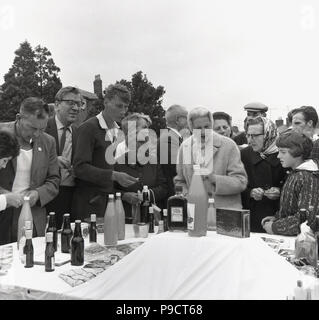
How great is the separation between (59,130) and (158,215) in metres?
1.48

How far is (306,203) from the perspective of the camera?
8.68 ft

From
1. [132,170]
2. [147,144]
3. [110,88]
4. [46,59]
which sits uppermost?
[46,59]

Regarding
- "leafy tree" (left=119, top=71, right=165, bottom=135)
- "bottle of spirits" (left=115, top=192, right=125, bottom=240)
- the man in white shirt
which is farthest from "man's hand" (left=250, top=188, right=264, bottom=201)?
"leafy tree" (left=119, top=71, right=165, bottom=135)

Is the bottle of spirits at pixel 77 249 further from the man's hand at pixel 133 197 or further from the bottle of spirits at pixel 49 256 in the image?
the man's hand at pixel 133 197

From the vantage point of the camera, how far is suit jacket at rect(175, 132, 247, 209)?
3205 millimetres

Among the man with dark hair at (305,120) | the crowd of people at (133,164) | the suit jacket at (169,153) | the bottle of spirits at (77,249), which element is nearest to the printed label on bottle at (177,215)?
the bottle of spirits at (77,249)

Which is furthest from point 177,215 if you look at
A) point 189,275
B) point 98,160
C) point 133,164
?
point 133,164

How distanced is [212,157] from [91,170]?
3.36 ft

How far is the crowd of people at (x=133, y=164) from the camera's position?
2891mm

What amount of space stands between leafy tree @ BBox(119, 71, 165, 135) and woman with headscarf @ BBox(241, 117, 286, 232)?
19457 millimetres

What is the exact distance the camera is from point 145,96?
23.4m
